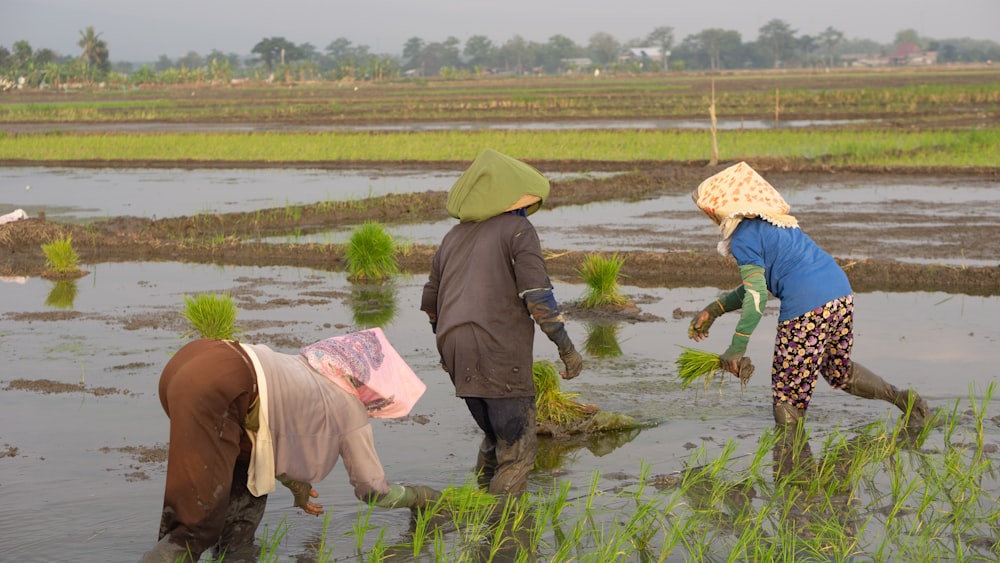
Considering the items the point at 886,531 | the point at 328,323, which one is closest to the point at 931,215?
the point at 328,323

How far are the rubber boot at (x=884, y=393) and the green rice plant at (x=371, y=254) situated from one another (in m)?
5.75

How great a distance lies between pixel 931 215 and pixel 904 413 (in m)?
9.46

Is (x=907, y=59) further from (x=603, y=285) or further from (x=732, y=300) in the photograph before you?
(x=732, y=300)

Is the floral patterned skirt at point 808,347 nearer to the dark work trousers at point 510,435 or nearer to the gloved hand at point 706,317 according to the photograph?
the gloved hand at point 706,317

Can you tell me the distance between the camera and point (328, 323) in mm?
8328

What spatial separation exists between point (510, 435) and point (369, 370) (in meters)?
0.92

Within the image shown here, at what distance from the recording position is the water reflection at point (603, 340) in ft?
24.3

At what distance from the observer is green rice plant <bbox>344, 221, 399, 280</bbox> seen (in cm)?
1019

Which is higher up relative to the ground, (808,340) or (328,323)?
(808,340)

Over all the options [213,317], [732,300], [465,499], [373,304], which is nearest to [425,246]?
[373,304]

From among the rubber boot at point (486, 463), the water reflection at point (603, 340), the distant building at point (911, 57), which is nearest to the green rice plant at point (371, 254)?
the water reflection at point (603, 340)

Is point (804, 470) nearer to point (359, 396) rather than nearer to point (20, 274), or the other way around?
point (359, 396)

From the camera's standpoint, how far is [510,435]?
14.1 ft

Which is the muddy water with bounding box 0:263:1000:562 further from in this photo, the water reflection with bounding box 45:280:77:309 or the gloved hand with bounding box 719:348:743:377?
the gloved hand with bounding box 719:348:743:377
